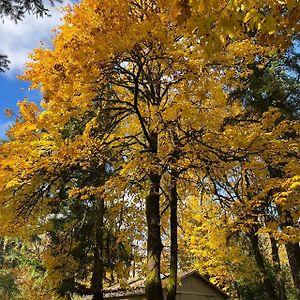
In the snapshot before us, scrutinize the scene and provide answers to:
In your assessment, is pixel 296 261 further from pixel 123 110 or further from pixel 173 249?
pixel 123 110

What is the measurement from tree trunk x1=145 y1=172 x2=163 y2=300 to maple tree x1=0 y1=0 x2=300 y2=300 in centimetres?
2

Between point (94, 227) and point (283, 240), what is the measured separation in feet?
22.9

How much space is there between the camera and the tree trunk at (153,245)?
852 centimetres

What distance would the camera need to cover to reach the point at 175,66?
7559mm

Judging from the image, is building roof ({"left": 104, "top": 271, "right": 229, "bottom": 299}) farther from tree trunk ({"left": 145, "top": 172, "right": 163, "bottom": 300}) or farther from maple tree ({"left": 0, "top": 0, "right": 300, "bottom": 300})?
maple tree ({"left": 0, "top": 0, "right": 300, "bottom": 300})

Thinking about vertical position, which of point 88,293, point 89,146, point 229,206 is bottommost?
point 88,293

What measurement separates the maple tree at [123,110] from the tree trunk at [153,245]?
0.08ft

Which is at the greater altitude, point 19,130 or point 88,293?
point 19,130

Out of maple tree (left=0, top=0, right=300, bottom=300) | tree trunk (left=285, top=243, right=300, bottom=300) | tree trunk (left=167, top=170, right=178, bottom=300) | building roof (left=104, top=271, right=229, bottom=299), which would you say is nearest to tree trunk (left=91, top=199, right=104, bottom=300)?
building roof (left=104, top=271, right=229, bottom=299)

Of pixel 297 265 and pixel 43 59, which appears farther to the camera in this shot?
pixel 297 265

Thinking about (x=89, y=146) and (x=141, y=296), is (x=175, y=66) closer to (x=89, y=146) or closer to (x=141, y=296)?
(x=89, y=146)

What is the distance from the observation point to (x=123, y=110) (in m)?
10.3

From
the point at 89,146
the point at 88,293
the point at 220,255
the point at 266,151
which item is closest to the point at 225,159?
the point at 266,151

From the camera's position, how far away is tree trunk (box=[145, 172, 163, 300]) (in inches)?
Answer: 336
